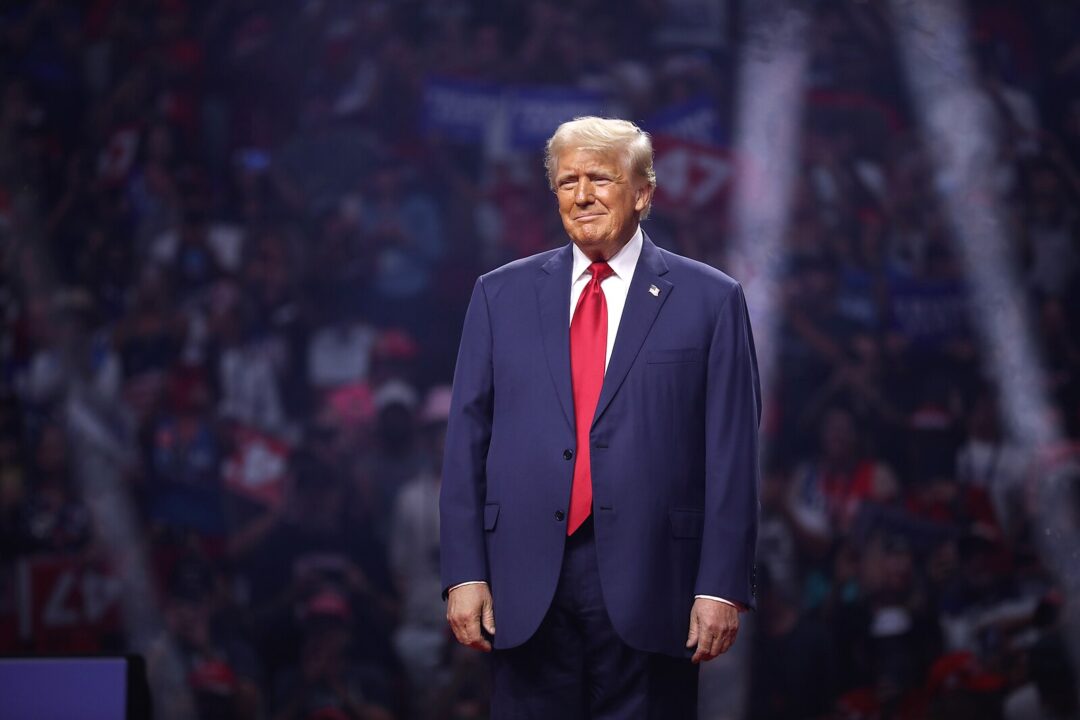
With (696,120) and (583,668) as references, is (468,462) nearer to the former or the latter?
(583,668)

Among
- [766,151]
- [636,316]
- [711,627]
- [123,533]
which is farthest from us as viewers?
[766,151]

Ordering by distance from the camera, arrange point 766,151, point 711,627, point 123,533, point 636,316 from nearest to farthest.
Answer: point 711,627 < point 636,316 < point 123,533 < point 766,151

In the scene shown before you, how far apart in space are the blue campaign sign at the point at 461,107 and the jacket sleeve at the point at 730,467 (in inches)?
117

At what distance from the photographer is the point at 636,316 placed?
6.19 ft

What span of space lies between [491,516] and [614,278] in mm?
417

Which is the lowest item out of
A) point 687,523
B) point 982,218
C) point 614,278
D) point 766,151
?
point 687,523

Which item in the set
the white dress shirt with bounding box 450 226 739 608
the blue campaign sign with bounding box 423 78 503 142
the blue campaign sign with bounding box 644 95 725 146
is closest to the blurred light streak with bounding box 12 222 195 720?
the blue campaign sign with bounding box 423 78 503 142

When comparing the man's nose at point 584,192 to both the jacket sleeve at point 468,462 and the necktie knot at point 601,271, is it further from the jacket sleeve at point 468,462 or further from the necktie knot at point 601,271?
the jacket sleeve at point 468,462

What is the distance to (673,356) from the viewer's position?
6.13 ft

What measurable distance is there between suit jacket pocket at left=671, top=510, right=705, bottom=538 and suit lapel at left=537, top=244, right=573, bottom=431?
8.1 inches

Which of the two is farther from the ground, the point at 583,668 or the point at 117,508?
the point at 117,508


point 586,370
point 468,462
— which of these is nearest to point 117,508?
point 468,462

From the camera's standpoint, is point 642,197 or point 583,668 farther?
point 642,197

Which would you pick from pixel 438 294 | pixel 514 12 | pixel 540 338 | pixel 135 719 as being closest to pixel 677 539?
pixel 540 338
